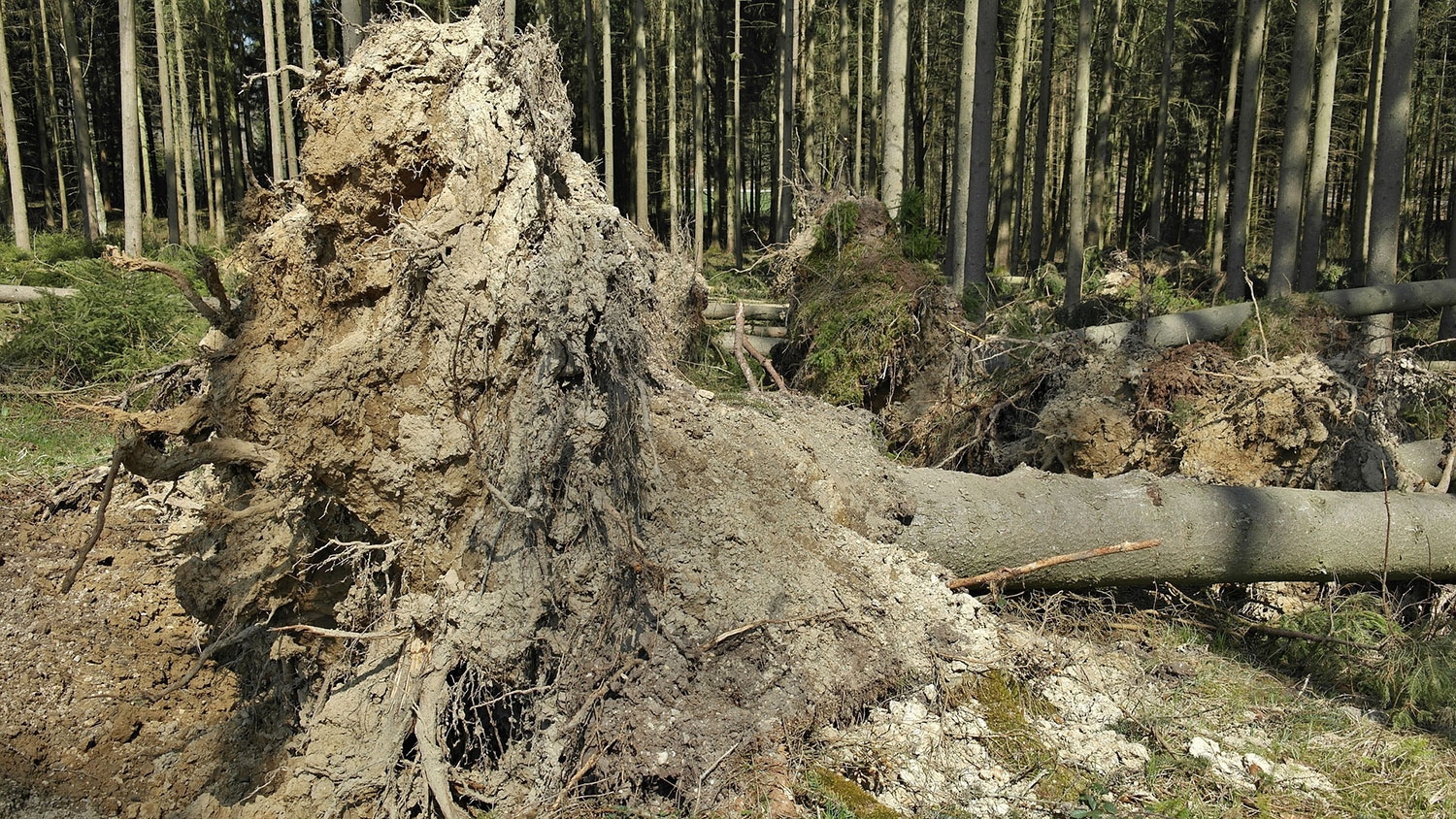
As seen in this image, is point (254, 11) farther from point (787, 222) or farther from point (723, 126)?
point (787, 222)

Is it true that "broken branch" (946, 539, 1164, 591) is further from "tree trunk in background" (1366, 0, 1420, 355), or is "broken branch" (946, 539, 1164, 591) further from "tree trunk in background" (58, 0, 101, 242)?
"tree trunk in background" (58, 0, 101, 242)

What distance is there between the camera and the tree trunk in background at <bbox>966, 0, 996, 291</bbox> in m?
11.9

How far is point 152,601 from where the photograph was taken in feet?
14.0

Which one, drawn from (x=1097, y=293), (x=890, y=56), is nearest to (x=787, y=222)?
(x=1097, y=293)

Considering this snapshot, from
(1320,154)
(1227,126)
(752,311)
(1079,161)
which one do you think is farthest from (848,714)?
(1227,126)

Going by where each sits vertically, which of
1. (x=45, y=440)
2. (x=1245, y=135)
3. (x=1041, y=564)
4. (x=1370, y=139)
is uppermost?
(x=1370, y=139)

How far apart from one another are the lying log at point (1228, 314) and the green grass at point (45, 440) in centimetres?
707

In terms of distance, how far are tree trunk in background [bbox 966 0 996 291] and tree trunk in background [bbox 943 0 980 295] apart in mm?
103

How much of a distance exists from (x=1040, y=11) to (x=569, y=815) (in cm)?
2310

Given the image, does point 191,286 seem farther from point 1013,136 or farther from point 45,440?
point 1013,136

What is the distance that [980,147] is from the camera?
11992 millimetres

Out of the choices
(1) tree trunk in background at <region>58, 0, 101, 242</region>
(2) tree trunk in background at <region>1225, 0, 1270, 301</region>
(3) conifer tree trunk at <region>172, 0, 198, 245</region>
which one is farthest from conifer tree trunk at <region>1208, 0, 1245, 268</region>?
(1) tree trunk in background at <region>58, 0, 101, 242</region>

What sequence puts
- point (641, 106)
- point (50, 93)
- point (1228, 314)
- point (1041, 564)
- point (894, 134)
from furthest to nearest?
1. point (50, 93)
2. point (641, 106)
3. point (894, 134)
4. point (1228, 314)
5. point (1041, 564)

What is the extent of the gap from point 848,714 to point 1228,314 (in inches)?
258
